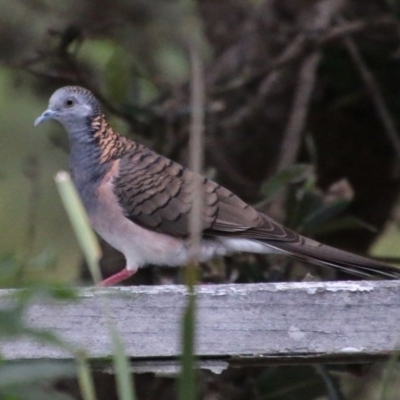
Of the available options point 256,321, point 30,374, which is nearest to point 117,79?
point 256,321

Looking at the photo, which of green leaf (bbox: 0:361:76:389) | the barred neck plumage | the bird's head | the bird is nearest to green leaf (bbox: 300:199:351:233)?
the bird

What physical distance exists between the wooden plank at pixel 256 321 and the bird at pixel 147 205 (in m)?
1.06

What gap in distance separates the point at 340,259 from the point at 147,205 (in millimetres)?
818

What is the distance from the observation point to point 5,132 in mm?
4977

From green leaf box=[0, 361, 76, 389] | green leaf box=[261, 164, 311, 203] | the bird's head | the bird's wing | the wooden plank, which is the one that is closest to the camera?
green leaf box=[0, 361, 76, 389]

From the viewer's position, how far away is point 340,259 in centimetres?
276

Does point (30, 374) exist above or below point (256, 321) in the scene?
below

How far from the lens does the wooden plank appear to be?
1.83 metres

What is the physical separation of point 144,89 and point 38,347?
325 cm

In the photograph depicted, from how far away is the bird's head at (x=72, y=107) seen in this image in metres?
3.40

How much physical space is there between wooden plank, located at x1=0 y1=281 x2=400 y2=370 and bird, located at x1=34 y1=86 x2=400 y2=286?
1.06 metres

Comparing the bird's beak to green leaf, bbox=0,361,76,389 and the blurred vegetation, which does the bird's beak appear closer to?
the blurred vegetation

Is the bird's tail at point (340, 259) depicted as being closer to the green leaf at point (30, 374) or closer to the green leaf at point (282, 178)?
the green leaf at point (282, 178)

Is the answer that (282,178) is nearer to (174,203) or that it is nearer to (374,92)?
(174,203)
